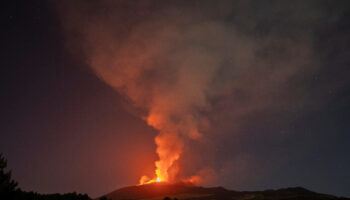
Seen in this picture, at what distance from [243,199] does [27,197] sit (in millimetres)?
174583

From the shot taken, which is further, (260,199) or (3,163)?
(260,199)

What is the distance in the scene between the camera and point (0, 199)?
112 feet

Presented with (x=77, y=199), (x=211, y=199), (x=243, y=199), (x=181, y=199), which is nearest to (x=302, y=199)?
(x=243, y=199)

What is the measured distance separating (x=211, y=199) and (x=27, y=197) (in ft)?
576

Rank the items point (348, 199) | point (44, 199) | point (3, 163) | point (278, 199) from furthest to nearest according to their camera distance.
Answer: point (278, 199), point (348, 199), point (44, 199), point (3, 163)

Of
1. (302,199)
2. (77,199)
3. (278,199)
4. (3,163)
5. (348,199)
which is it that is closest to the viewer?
(3,163)

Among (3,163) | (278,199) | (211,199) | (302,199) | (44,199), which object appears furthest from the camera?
(211,199)

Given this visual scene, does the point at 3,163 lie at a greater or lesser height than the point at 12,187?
greater

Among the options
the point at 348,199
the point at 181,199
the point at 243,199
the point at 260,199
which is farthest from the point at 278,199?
the point at 181,199

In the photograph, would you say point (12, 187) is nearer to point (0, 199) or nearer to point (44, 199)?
point (0, 199)

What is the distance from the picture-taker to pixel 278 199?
575 ft

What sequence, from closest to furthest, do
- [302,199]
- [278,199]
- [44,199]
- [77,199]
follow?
[77,199], [44,199], [302,199], [278,199]

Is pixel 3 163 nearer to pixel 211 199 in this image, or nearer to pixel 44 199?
pixel 44 199

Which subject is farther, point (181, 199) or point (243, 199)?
point (181, 199)
